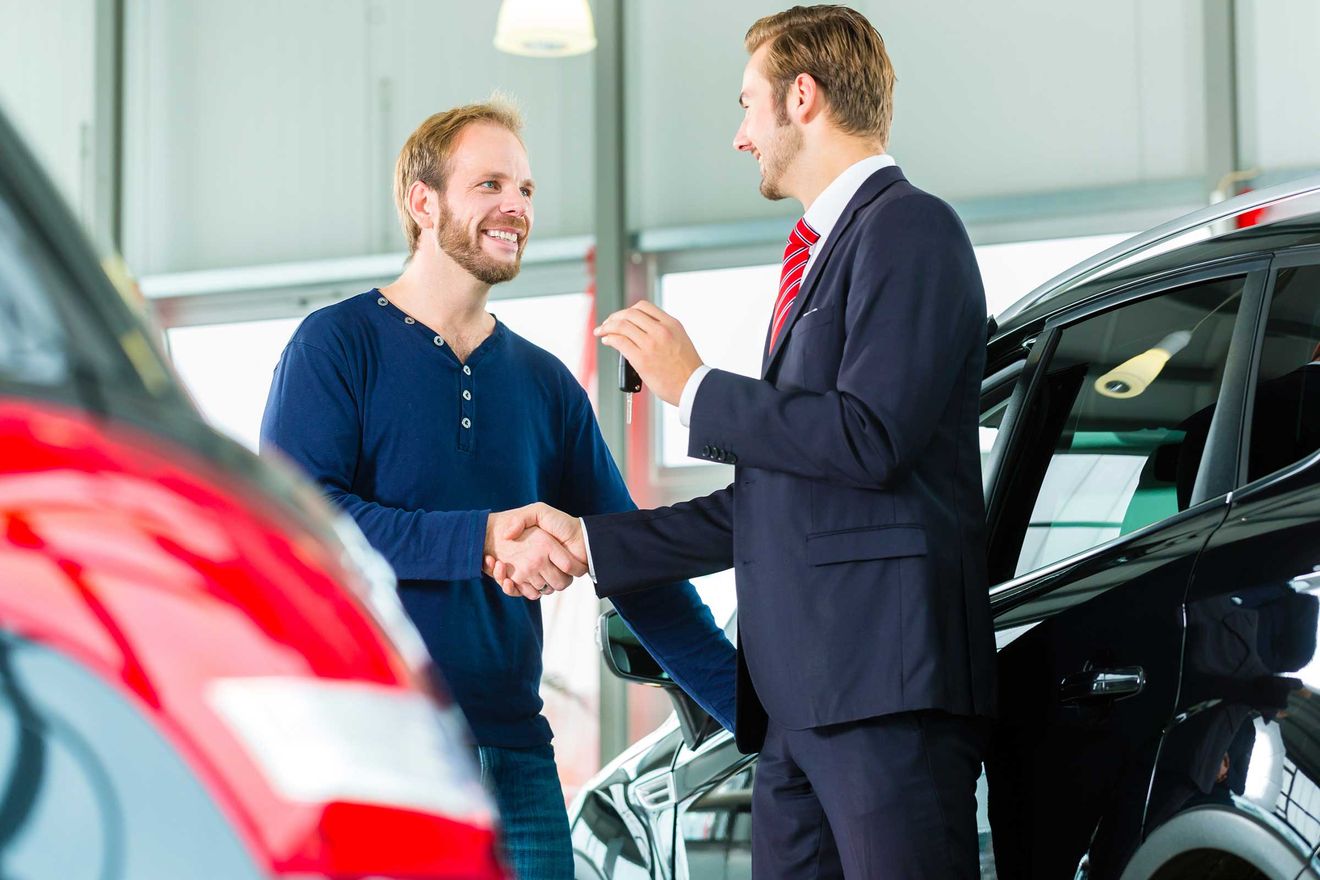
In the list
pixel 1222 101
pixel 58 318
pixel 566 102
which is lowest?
pixel 58 318

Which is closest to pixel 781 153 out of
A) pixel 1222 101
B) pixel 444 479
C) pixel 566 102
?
pixel 444 479

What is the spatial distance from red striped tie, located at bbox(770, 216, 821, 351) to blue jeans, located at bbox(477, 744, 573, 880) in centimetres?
78

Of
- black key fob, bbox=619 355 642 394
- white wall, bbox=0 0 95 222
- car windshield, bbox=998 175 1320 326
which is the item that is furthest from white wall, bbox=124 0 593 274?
car windshield, bbox=998 175 1320 326

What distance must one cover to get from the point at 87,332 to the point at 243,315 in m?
8.50

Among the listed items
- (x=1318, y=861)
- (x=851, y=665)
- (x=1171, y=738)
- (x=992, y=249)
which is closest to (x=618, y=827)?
(x=851, y=665)

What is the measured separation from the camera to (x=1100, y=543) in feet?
5.82

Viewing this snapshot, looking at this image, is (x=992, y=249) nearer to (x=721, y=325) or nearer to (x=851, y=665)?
(x=721, y=325)

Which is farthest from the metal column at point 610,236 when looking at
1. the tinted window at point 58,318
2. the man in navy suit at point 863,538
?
the tinted window at point 58,318

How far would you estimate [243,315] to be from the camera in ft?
28.6

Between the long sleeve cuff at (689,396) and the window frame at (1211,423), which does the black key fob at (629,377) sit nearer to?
the long sleeve cuff at (689,396)

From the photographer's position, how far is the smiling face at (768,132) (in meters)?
2.01

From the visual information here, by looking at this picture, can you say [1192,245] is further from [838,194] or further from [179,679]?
[179,679]

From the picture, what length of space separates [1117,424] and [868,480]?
0.47 m

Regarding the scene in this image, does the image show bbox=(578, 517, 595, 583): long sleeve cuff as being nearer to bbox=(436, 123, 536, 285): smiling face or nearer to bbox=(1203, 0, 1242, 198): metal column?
bbox=(436, 123, 536, 285): smiling face
